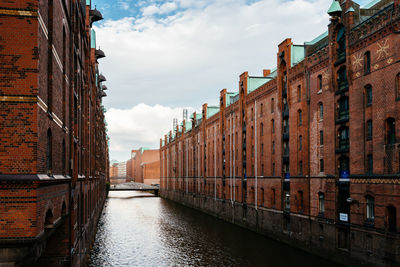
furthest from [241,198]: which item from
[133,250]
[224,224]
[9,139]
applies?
[9,139]

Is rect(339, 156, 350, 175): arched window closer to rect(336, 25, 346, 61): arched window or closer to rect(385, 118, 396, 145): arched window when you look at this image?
rect(385, 118, 396, 145): arched window

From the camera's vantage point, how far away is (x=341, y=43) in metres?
26.4

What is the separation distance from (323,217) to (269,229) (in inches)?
366

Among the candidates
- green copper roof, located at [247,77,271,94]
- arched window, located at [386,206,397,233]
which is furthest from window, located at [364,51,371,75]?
green copper roof, located at [247,77,271,94]

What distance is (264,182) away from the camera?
130ft

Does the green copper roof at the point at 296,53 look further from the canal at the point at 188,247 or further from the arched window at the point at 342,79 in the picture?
the canal at the point at 188,247

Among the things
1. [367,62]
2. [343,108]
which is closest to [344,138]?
[343,108]

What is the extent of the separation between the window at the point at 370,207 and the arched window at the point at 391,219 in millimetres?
1471

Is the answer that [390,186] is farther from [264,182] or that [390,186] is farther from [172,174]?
[172,174]

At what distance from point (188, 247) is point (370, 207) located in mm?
15542

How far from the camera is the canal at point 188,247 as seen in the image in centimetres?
2744

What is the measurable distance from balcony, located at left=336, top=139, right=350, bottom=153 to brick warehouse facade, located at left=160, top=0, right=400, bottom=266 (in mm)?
77

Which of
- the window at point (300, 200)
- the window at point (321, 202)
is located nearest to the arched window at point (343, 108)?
the window at point (321, 202)

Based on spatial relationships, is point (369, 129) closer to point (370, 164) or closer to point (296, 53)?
point (370, 164)
